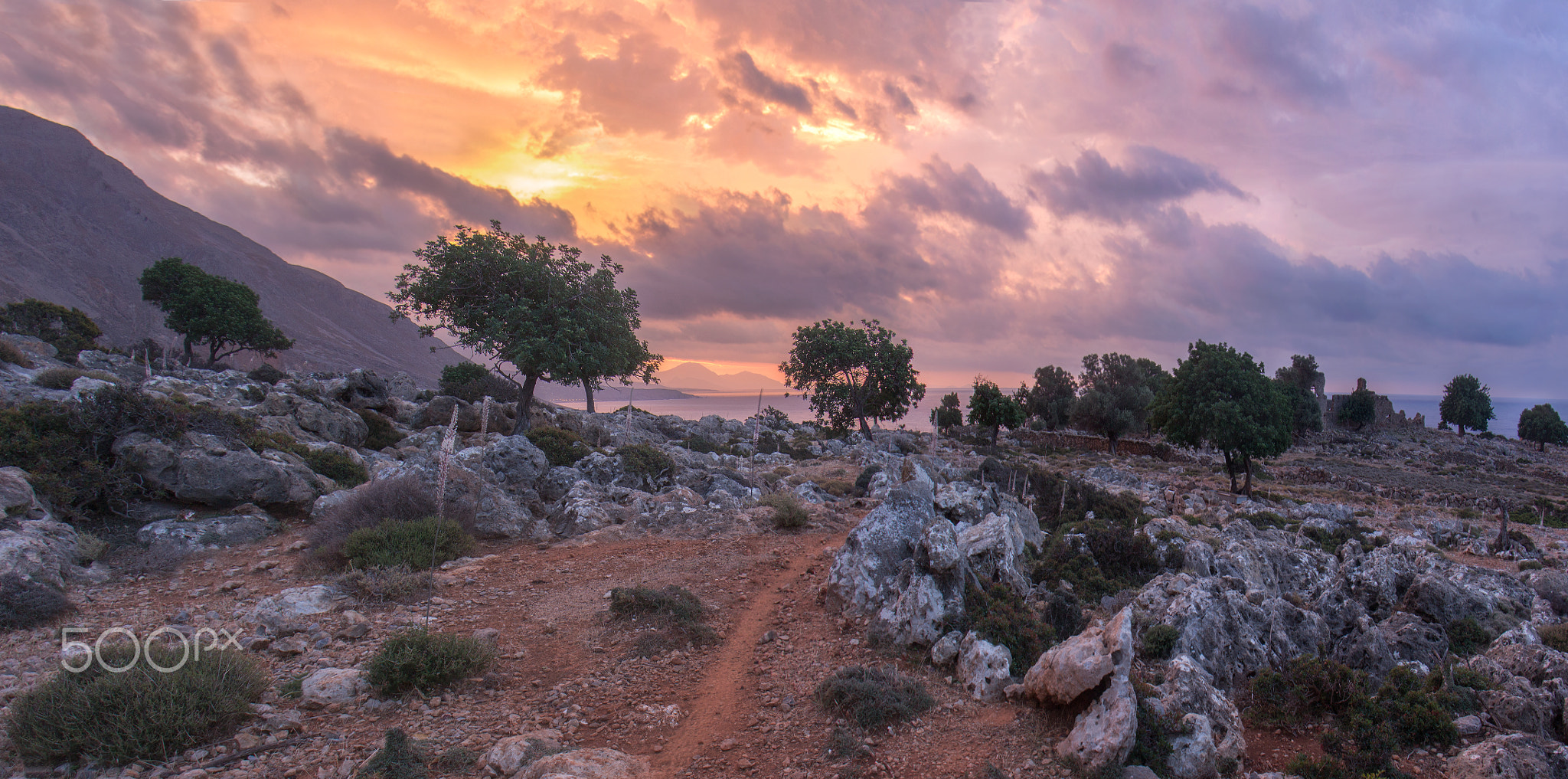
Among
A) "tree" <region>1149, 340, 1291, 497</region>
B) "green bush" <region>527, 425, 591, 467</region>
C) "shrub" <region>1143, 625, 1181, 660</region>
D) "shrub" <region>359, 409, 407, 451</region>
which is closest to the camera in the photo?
"shrub" <region>1143, 625, 1181, 660</region>

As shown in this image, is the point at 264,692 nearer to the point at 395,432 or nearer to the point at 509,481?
the point at 509,481

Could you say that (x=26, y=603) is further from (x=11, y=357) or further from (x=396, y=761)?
(x=11, y=357)

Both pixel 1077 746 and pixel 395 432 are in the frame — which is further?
pixel 395 432

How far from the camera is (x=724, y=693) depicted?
6.54 metres

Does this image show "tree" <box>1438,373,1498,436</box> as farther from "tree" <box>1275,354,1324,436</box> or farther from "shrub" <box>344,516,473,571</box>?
"shrub" <box>344,516,473,571</box>

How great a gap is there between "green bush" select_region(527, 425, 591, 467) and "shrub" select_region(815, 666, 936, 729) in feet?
42.5

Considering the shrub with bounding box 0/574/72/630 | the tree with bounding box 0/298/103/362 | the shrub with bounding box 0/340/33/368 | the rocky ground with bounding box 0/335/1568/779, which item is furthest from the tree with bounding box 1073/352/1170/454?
the tree with bounding box 0/298/103/362

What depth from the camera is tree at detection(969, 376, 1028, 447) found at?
1895 inches

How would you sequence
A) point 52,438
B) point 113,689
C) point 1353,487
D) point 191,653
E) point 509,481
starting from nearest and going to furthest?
point 113,689 < point 191,653 < point 52,438 < point 509,481 < point 1353,487

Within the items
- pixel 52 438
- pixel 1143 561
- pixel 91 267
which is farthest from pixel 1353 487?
pixel 91 267

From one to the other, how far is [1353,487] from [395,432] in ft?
134

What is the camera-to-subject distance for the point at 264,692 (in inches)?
222

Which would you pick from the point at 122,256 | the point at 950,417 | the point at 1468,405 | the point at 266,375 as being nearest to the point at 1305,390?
the point at 1468,405

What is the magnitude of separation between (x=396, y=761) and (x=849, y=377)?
119 feet
